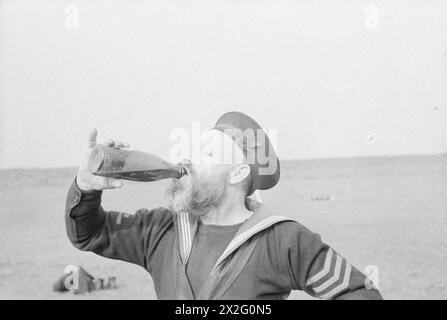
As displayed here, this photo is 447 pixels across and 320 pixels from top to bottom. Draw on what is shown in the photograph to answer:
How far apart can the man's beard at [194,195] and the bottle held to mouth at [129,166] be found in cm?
2

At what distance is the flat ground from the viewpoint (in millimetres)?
1970

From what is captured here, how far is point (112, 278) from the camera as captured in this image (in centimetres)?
211

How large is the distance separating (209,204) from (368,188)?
103cm

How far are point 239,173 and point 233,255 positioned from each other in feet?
0.51

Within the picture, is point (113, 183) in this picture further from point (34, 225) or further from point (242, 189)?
point (34, 225)

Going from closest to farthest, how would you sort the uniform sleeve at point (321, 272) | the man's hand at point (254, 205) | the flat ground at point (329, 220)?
1. the uniform sleeve at point (321, 272)
2. the man's hand at point (254, 205)
3. the flat ground at point (329, 220)

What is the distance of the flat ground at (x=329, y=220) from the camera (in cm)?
197

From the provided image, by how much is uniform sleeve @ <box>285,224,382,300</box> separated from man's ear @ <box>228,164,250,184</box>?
0.48ft

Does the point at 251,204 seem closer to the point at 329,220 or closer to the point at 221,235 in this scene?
the point at 221,235

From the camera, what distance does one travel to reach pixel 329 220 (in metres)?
2.12

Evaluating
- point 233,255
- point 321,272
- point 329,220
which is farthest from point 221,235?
point 329,220

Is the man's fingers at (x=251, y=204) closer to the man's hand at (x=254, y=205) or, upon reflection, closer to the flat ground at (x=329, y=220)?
the man's hand at (x=254, y=205)

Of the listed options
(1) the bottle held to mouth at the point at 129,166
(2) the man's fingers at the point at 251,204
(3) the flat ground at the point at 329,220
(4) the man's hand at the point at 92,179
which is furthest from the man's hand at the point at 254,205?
(3) the flat ground at the point at 329,220
